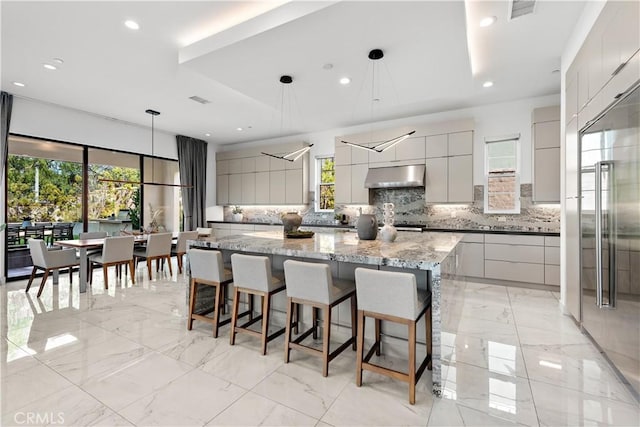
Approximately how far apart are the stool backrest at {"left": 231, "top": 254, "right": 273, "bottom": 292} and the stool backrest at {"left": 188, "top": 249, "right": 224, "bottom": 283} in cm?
22

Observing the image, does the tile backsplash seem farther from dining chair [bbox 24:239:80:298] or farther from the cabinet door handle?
dining chair [bbox 24:239:80:298]

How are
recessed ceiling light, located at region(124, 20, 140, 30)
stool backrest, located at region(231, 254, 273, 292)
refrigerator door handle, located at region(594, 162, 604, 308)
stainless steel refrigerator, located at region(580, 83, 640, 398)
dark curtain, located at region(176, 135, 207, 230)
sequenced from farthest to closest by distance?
dark curtain, located at region(176, 135, 207, 230), recessed ceiling light, located at region(124, 20, 140, 30), stool backrest, located at region(231, 254, 273, 292), refrigerator door handle, located at region(594, 162, 604, 308), stainless steel refrigerator, located at region(580, 83, 640, 398)

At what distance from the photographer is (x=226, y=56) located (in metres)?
3.00

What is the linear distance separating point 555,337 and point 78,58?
586cm

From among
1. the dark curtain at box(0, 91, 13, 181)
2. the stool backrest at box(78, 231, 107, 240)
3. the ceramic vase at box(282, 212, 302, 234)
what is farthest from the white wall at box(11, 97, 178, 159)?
the ceramic vase at box(282, 212, 302, 234)

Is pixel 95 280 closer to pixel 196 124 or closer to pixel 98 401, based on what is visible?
pixel 196 124

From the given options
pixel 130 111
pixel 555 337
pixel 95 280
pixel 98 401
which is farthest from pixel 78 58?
pixel 555 337

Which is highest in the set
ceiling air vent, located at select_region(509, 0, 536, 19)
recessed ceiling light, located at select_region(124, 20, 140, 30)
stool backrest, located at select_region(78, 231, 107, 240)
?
ceiling air vent, located at select_region(509, 0, 536, 19)

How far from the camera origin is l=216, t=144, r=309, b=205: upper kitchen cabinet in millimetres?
6738

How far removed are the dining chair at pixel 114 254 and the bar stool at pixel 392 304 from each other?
4.04 m

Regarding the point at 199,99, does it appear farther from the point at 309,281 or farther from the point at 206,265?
the point at 309,281

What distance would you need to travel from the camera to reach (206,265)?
2768 mm

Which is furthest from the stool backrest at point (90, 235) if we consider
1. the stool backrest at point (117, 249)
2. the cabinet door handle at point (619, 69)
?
the cabinet door handle at point (619, 69)

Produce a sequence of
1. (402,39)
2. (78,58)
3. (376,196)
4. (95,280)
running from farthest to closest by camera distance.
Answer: (376,196) → (95,280) → (78,58) → (402,39)
